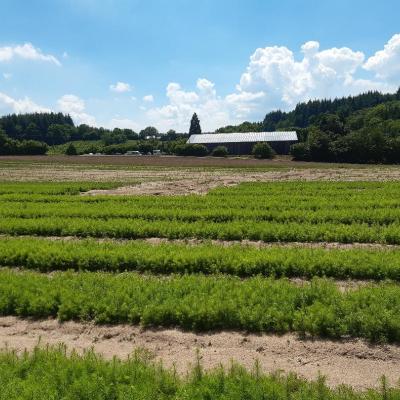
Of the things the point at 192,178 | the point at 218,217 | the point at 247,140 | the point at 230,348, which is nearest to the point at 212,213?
the point at 218,217

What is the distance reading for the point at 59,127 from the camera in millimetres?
191000

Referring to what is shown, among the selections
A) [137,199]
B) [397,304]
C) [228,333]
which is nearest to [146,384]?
[228,333]

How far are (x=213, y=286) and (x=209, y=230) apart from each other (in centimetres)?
636

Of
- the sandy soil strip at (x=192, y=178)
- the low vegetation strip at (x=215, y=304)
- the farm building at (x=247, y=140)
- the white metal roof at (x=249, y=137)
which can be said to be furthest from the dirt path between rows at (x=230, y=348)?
the white metal roof at (x=249, y=137)

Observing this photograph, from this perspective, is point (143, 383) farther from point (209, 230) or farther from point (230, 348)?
point (209, 230)

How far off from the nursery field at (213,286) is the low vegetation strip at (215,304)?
0.07 feet

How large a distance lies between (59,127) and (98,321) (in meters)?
196

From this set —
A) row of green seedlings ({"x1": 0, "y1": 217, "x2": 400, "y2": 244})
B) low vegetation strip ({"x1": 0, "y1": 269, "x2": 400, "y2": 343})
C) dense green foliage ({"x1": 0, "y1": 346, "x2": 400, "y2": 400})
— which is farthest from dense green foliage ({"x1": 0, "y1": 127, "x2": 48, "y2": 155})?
dense green foliage ({"x1": 0, "y1": 346, "x2": 400, "y2": 400})

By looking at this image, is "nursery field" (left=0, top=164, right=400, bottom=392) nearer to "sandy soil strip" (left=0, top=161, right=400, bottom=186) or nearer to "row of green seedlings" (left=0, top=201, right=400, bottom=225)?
"row of green seedlings" (left=0, top=201, right=400, bottom=225)

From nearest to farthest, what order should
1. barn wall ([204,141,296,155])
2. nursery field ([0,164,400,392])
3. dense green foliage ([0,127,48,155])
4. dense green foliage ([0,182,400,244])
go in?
nursery field ([0,164,400,392])
dense green foliage ([0,182,400,244])
dense green foliage ([0,127,48,155])
barn wall ([204,141,296,155])

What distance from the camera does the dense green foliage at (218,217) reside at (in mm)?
15391

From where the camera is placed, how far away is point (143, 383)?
5922mm

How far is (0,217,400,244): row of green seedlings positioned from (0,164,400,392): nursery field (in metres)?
0.04

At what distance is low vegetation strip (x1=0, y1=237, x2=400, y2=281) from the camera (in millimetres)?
10922
